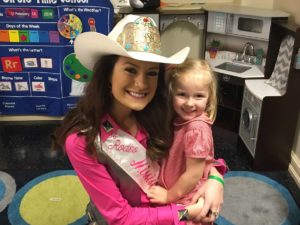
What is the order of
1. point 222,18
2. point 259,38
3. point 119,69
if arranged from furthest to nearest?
point 222,18 < point 259,38 < point 119,69

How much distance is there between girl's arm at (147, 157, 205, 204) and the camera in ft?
3.82

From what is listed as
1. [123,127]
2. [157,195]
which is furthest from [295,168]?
[123,127]

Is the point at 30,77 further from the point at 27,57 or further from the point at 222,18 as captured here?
the point at 222,18

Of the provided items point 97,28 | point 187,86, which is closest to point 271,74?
point 97,28

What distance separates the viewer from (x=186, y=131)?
3.91ft

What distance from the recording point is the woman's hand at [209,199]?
120cm

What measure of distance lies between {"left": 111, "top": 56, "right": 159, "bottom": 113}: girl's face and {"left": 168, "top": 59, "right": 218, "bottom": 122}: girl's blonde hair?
145 millimetres

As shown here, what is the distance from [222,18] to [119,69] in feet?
7.27

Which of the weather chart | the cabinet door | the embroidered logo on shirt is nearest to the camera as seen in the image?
the embroidered logo on shirt

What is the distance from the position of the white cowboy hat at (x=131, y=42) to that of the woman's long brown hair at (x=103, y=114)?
5 cm

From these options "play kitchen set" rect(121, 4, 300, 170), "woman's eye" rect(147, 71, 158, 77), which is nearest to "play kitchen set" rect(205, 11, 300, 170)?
"play kitchen set" rect(121, 4, 300, 170)

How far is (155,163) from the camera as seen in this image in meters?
1.25

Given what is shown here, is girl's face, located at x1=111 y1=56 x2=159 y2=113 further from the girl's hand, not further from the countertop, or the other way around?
the countertop

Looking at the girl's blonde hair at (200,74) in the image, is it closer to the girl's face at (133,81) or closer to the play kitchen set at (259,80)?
the girl's face at (133,81)
